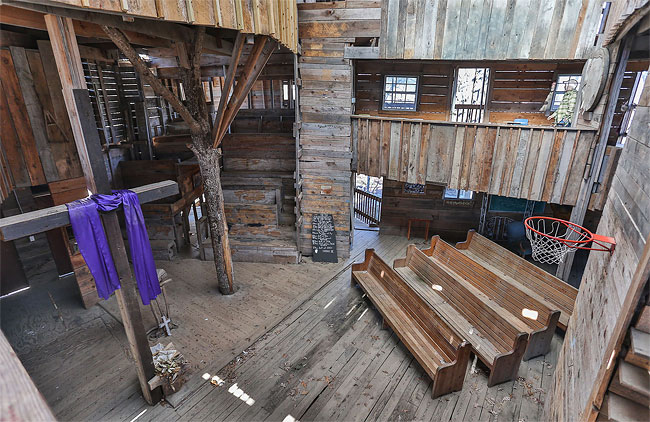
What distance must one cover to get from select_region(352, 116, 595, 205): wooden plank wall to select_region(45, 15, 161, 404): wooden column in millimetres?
5928

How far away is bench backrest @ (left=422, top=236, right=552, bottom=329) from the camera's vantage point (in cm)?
588

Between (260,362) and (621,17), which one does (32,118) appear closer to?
(260,362)

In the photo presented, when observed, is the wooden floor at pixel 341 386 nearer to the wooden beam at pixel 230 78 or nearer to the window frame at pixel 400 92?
the wooden beam at pixel 230 78

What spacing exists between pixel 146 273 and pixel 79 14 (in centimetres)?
329

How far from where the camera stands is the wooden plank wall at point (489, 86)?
918 centimetres

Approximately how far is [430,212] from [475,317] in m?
5.29

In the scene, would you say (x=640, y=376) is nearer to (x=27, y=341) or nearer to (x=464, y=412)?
(x=464, y=412)

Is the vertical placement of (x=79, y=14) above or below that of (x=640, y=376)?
above

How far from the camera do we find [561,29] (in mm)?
6461

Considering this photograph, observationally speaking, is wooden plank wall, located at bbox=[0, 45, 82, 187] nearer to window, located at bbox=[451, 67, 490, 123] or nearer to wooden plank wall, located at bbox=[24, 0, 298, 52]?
wooden plank wall, located at bbox=[24, 0, 298, 52]

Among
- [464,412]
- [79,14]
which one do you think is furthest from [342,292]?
[79,14]

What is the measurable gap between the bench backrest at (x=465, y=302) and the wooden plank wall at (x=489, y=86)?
474 centimetres

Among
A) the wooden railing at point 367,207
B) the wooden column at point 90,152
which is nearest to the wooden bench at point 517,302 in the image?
the wooden railing at point 367,207

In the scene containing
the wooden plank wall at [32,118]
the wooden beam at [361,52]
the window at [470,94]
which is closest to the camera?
the wooden plank wall at [32,118]
